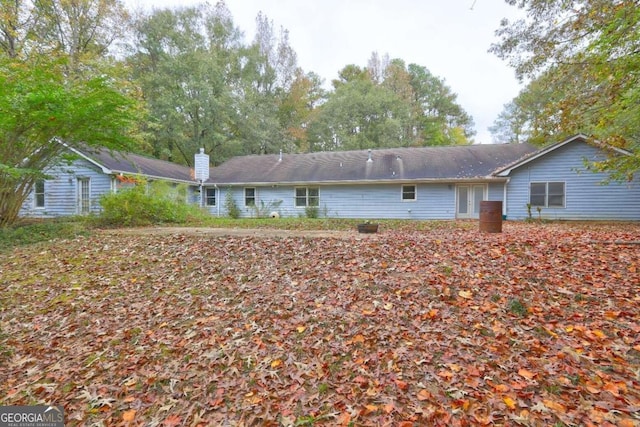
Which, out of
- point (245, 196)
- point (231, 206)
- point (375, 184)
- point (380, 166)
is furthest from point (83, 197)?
point (380, 166)

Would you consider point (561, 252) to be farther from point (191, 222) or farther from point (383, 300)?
point (191, 222)

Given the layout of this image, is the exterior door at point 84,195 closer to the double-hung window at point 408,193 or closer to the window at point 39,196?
the window at point 39,196

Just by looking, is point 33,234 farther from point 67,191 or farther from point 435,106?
point 435,106

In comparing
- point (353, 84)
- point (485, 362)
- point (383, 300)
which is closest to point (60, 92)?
point (383, 300)

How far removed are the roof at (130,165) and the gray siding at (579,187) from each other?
1609 cm

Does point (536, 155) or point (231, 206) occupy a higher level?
point (536, 155)

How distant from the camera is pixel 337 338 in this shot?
10.9 feet

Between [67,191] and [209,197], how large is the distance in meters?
6.42

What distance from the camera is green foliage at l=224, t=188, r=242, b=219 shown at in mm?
16756

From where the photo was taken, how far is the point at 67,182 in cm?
1419

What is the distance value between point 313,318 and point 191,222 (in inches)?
365

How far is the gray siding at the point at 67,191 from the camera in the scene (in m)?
13.7

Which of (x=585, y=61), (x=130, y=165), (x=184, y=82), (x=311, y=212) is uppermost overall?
(x=184, y=82)

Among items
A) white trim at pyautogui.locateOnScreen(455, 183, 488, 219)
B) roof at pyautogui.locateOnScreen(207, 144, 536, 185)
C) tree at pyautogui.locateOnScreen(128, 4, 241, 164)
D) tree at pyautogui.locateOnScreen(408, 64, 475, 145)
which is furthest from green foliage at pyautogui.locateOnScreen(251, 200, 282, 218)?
tree at pyautogui.locateOnScreen(408, 64, 475, 145)
